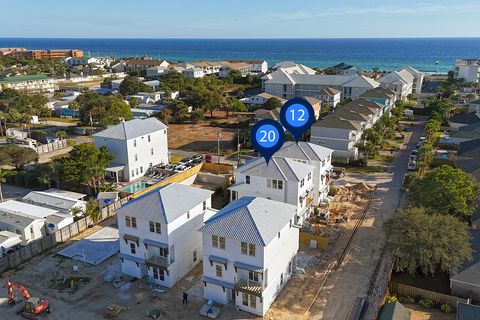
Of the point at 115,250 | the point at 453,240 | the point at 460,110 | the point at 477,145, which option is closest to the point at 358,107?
the point at 477,145

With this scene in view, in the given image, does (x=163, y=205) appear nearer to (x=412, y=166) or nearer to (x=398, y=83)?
(x=412, y=166)

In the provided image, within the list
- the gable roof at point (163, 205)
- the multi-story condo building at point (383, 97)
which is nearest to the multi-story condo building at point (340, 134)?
the multi-story condo building at point (383, 97)

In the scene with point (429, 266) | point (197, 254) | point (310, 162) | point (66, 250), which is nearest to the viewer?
point (429, 266)

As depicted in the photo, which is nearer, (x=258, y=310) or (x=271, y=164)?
(x=258, y=310)

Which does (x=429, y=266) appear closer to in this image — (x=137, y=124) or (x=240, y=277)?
(x=240, y=277)

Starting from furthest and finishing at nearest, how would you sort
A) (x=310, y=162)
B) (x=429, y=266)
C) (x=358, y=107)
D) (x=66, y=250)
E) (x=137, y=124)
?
(x=358, y=107), (x=137, y=124), (x=310, y=162), (x=66, y=250), (x=429, y=266)

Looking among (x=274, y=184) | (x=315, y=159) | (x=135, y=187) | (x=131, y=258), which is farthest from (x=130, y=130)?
(x=131, y=258)

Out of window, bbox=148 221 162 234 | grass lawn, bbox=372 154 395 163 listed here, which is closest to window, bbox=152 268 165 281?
window, bbox=148 221 162 234
